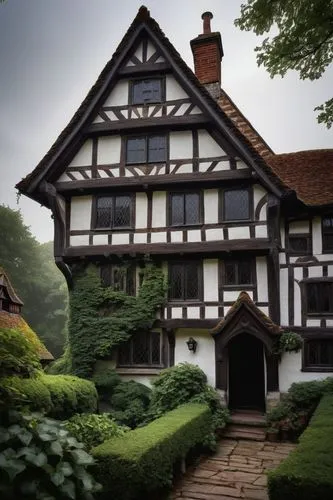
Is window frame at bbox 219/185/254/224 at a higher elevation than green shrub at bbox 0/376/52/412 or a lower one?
higher

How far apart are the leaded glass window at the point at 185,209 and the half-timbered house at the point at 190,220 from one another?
40mm

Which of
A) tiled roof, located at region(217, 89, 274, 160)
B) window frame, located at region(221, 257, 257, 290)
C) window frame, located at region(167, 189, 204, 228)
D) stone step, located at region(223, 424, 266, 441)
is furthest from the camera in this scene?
tiled roof, located at region(217, 89, 274, 160)

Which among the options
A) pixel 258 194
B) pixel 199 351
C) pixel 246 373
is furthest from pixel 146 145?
pixel 246 373

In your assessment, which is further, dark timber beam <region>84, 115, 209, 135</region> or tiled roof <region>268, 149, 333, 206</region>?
dark timber beam <region>84, 115, 209, 135</region>

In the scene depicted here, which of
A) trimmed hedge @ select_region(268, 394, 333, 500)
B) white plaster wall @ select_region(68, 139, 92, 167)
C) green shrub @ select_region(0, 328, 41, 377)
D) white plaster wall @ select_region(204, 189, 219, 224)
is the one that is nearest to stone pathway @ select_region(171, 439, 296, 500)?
trimmed hedge @ select_region(268, 394, 333, 500)

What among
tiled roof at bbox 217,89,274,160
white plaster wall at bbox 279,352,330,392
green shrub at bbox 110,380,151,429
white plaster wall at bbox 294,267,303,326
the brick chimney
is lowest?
green shrub at bbox 110,380,151,429

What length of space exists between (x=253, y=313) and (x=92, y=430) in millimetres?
7154

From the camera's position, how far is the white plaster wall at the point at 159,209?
15683mm

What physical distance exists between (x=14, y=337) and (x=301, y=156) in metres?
16.2

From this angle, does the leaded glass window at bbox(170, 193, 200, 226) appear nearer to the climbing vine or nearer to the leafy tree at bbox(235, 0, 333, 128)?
the climbing vine

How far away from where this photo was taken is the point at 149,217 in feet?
51.8

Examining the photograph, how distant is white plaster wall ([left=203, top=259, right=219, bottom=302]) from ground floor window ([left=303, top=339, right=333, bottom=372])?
3.77 metres

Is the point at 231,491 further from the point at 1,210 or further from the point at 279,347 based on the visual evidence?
the point at 1,210

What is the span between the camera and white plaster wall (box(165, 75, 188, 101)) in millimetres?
15695
